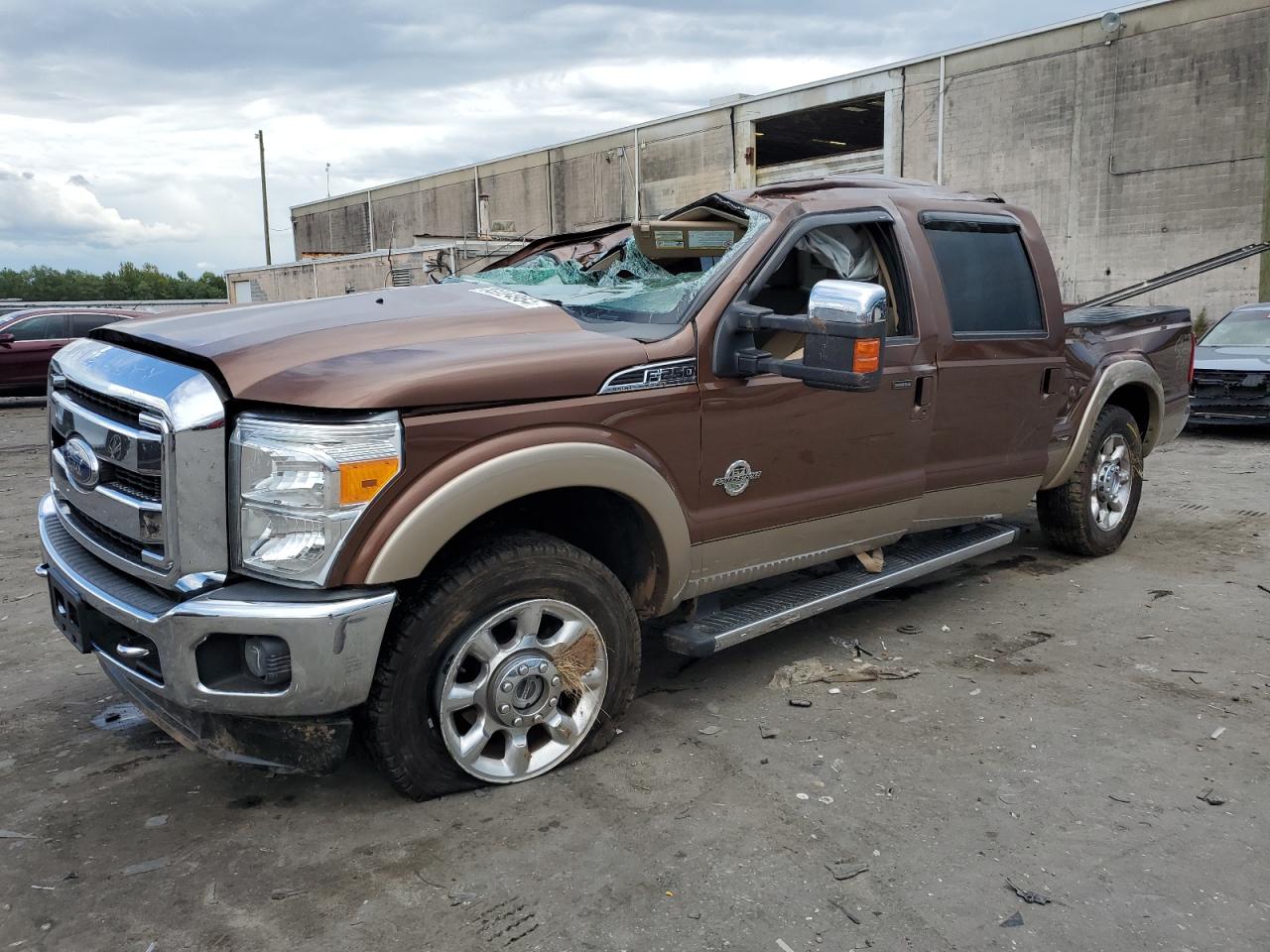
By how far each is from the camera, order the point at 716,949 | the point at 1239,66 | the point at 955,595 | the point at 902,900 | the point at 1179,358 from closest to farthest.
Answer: the point at 716,949
the point at 902,900
the point at 955,595
the point at 1179,358
the point at 1239,66

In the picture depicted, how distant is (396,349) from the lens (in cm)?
294

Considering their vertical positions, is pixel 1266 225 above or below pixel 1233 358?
above

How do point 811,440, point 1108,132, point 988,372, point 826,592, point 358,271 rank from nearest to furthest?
point 811,440 → point 826,592 → point 988,372 → point 1108,132 → point 358,271

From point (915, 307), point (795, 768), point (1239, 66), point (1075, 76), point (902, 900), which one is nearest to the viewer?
point (902, 900)

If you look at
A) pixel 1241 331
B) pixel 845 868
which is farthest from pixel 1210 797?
pixel 1241 331

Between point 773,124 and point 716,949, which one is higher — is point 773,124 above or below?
above

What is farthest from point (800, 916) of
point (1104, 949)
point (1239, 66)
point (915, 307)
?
point (1239, 66)

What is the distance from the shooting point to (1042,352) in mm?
4879

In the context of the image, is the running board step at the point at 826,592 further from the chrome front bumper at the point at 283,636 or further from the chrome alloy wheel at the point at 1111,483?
the chrome front bumper at the point at 283,636

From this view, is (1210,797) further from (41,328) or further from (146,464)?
(41,328)

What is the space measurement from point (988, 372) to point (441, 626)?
9.53ft

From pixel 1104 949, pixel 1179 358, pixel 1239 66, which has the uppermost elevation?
pixel 1239 66

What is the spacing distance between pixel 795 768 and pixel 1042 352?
2666 millimetres

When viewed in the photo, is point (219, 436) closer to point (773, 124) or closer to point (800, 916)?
point (800, 916)
